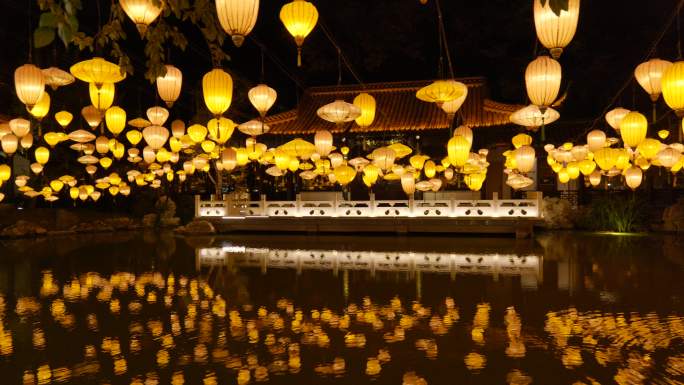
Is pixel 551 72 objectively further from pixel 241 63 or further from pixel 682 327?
pixel 241 63

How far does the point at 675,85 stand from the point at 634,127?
303 cm

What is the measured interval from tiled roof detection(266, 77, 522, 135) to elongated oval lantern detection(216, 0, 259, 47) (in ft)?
50.4

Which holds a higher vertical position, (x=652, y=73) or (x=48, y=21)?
(x=652, y=73)

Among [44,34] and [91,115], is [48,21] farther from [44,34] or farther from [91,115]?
[91,115]

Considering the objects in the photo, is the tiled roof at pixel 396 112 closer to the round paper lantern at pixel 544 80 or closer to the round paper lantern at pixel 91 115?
the round paper lantern at pixel 91 115

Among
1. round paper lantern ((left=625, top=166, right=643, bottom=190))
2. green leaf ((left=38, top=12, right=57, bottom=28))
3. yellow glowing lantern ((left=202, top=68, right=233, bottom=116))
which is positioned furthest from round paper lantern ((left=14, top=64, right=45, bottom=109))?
round paper lantern ((left=625, top=166, right=643, bottom=190))

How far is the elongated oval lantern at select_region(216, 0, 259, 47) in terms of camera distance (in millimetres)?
4336

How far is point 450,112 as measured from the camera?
394 inches

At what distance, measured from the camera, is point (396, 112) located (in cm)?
2105

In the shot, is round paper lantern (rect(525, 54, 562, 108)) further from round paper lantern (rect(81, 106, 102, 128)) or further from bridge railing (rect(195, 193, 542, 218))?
bridge railing (rect(195, 193, 542, 218))

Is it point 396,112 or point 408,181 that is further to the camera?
point 396,112

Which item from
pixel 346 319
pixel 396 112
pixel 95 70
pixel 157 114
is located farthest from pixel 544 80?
pixel 396 112

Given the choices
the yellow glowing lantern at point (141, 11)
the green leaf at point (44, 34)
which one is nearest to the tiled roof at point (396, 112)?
the yellow glowing lantern at point (141, 11)

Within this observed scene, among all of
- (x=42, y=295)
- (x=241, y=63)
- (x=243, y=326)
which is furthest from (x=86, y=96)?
(x=243, y=326)
